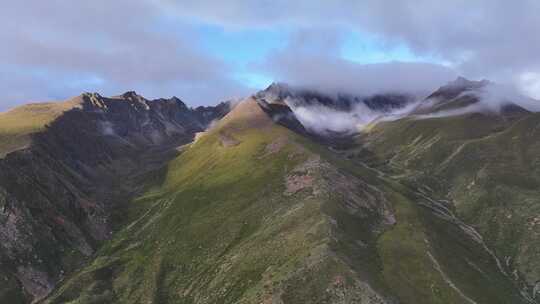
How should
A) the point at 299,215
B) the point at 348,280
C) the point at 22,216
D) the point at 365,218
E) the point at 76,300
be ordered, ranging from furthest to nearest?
the point at 22,216 → the point at 365,218 → the point at 299,215 → the point at 76,300 → the point at 348,280

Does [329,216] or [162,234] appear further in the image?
[162,234]

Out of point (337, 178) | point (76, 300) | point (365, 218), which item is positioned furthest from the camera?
point (337, 178)

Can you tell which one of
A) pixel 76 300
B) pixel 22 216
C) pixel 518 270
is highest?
pixel 22 216

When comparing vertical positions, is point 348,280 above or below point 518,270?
above

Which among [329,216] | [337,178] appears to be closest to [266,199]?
[337,178]

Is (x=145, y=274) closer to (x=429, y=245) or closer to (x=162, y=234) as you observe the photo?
(x=162, y=234)

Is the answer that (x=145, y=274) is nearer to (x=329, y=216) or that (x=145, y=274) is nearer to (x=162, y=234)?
(x=162, y=234)

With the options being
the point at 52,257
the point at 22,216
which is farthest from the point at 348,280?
the point at 22,216
